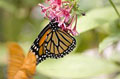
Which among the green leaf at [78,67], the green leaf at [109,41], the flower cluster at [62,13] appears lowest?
the green leaf at [109,41]

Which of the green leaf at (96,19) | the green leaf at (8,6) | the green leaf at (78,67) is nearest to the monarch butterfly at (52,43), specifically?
the green leaf at (96,19)

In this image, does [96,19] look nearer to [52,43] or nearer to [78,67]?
[52,43]

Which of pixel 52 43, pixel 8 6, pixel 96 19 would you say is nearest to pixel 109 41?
pixel 96 19

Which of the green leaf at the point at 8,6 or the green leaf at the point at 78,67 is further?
the green leaf at the point at 8,6

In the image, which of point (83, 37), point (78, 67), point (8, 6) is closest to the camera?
point (78, 67)

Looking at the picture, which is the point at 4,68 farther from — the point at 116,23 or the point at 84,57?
the point at 116,23

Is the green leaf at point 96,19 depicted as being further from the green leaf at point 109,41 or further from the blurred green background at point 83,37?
the green leaf at point 109,41

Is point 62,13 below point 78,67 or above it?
below

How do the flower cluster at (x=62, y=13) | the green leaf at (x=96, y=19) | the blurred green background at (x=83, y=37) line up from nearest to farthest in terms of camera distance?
the flower cluster at (x=62, y=13) < the green leaf at (x=96, y=19) < the blurred green background at (x=83, y=37)

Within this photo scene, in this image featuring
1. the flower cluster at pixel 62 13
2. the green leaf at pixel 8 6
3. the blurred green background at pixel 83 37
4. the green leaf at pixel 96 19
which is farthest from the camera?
the green leaf at pixel 8 6
